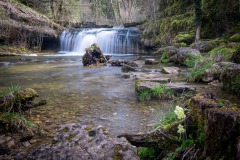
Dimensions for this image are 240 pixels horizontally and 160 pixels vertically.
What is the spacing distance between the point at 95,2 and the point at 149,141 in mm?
51323

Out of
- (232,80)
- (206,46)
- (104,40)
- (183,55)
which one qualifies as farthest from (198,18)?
(232,80)

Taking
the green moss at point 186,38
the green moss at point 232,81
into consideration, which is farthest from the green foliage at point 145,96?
the green moss at point 186,38

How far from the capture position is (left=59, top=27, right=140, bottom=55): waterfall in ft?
82.6

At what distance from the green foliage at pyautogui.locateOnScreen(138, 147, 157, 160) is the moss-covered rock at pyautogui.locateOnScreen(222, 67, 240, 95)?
3.97 meters

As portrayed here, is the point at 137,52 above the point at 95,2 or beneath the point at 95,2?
beneath

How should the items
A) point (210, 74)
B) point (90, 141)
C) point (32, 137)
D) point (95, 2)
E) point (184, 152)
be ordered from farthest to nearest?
point (95, 2) < point (210, 74) < point (32, 137) < point (90, 141) < point (184, 152)

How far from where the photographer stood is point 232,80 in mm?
5949

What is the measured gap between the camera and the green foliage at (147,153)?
2.58m

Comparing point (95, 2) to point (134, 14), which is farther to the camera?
point (95, 2)

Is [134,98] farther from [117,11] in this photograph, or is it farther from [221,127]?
[117,11]

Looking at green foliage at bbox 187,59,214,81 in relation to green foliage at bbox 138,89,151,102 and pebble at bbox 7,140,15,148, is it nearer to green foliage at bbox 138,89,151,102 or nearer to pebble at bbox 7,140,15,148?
green foliage at bbox 138,89,151,102

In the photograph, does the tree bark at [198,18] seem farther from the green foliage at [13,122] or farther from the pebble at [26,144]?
the pebble at [26,144]

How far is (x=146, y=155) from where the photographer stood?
264 cm

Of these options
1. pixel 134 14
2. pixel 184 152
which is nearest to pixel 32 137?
pixel 184 152
